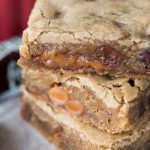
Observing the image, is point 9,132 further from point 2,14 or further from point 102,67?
point 2,14

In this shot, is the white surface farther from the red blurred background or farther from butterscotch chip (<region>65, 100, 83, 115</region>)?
the red blurred background

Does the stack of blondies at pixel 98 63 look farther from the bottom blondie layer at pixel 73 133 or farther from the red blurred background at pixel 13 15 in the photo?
the red blurred background at pixel 13 15

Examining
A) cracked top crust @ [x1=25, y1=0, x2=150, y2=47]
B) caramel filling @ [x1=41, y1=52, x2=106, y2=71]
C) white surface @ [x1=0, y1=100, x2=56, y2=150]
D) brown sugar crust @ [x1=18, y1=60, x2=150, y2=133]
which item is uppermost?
cracked top crust @ [x1=25, y1=0, x2=150, y2=47]

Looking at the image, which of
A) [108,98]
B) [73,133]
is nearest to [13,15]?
[73,133]

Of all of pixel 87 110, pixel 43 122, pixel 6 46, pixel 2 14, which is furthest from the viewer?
pixel 2 14

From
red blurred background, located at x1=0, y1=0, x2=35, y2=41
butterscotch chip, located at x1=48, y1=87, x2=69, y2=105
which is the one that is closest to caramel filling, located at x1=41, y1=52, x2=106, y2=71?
butterscotch chip, located at x1=48, y1=87, x2=69, y2=105

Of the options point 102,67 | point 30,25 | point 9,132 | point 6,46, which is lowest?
point 9,132

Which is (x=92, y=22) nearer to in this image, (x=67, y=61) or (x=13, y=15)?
(x=67, y=61)

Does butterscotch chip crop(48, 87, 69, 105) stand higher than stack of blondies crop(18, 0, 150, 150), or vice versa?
stack of blondies crop(18, 0, 150, 150)

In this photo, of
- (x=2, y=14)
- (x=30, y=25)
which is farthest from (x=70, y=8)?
(x=2, y=14)
